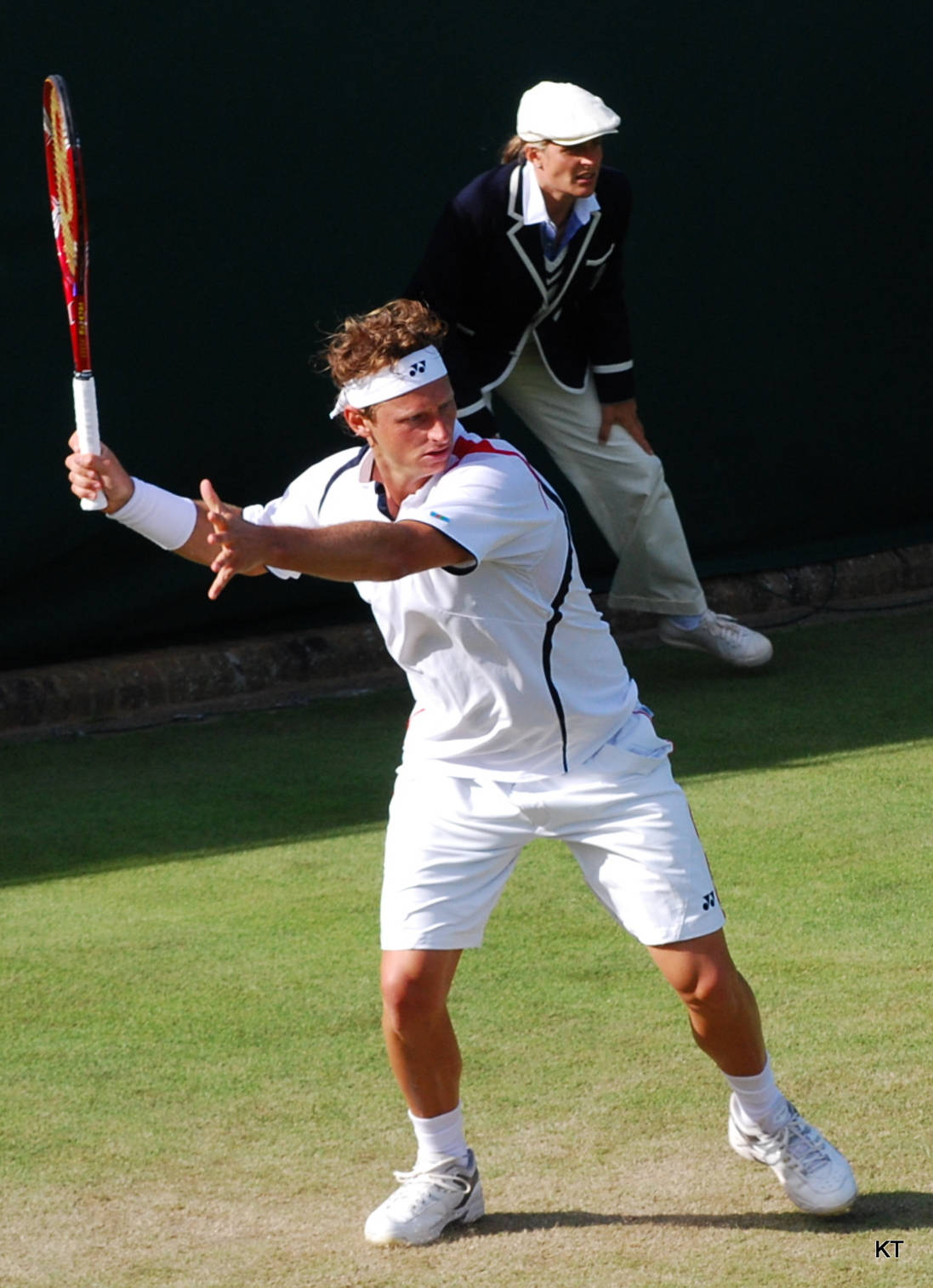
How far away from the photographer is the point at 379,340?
328cm

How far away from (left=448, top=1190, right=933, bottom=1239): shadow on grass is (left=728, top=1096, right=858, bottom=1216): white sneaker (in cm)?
3

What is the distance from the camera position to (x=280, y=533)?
9.58 feet

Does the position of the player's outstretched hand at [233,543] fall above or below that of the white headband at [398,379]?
below

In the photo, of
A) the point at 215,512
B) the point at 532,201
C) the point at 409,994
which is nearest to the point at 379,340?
the point at 215,512

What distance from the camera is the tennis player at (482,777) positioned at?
10.6ft

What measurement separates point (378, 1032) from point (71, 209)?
1.81 metres

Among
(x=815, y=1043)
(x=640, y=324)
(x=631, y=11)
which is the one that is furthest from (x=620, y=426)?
(x=815, y=1043)

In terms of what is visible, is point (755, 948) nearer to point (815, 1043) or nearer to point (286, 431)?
point (815, 1043)

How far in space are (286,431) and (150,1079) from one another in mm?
3413

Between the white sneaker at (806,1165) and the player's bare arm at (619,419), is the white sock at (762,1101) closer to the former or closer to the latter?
the white sneaker at (806,1165)

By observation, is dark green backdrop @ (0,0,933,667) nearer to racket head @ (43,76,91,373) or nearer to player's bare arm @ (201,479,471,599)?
racket head @ (43,76,91,373)

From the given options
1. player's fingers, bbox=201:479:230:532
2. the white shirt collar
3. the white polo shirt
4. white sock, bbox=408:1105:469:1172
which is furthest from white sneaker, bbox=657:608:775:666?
player's fingers, bbox=201:479:230:532

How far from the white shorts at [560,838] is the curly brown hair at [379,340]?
695mm

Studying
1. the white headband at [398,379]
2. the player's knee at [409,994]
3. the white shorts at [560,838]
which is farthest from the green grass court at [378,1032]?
the white headband at [398,379]
